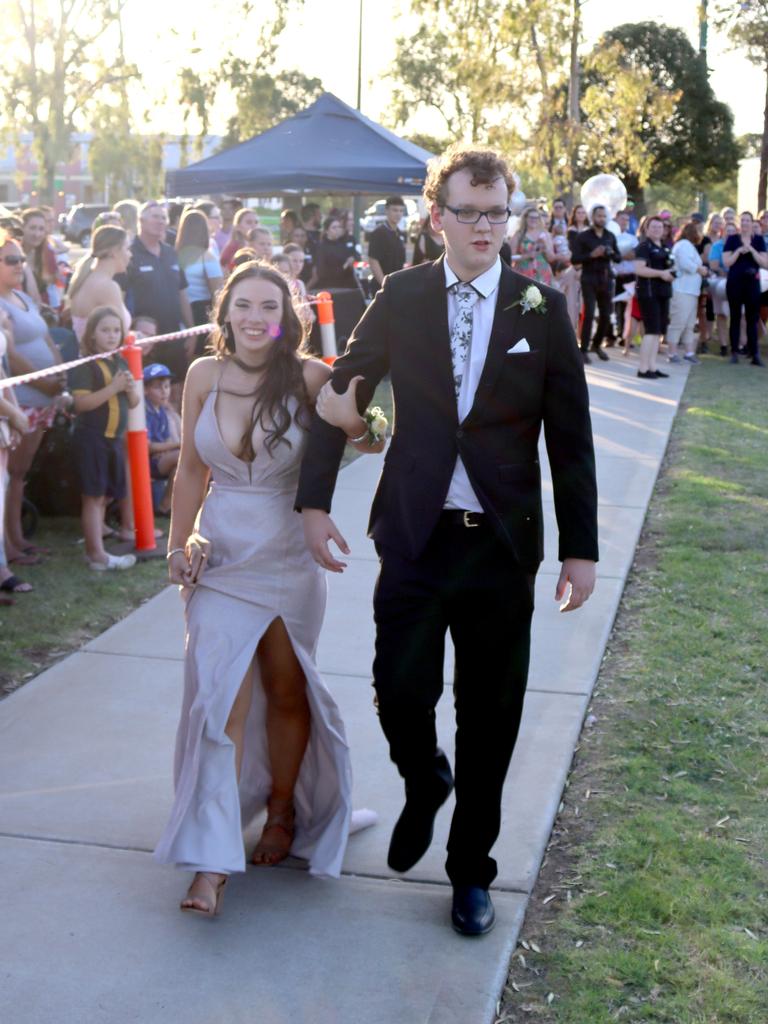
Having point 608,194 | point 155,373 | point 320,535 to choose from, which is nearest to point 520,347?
point 320,535

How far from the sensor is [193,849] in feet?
11.7

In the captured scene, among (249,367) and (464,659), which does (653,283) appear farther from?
(464,659)

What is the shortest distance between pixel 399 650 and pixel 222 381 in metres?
1.00

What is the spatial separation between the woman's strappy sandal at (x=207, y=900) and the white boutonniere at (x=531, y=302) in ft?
5.60

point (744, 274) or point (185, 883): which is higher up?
point (744, 274)

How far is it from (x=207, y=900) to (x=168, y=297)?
7239 mm

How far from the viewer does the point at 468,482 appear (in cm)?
341

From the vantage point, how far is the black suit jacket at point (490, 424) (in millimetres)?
3385

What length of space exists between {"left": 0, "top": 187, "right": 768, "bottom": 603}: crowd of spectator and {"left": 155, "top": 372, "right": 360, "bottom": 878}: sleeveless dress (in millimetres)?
613

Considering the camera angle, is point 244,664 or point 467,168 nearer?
point 467,168

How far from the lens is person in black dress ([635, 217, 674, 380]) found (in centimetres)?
1481

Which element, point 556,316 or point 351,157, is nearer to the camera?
point 556,316

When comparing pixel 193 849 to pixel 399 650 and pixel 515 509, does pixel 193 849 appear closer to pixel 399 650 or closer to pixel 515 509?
pixel 399 650

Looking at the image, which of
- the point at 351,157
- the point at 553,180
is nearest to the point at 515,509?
the point at 351,157
